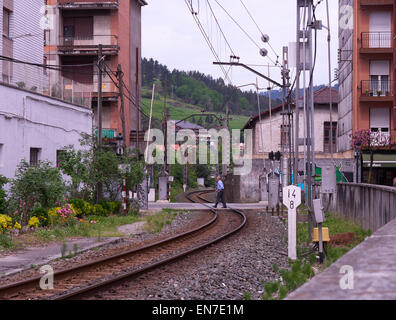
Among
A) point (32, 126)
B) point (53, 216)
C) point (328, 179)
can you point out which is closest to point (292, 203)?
point (328, 179)

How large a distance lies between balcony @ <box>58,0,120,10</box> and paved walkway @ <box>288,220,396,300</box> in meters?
49.6

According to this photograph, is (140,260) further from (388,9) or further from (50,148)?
(388,9)

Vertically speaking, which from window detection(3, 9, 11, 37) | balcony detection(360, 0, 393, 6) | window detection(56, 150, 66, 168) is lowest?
window detection(56, 150, 66, 168)

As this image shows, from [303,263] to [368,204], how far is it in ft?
20.1

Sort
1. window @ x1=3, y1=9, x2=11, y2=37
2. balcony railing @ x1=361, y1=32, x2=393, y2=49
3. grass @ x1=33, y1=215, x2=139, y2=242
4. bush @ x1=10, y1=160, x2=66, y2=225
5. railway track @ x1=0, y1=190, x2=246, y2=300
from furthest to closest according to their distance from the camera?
balcony railing @ x1=361, y1=32, x2=393, y2=49
window @ x1=3, y1=9, x2=11, y2=37
bush @ x1=10, y1=160, x2=66, y2=225
grass @ x1=33, y1=215, x2=139, y2=242
railway track @ x1=0, y1=190, x2=246, y2=300

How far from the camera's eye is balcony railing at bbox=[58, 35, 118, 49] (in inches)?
2063

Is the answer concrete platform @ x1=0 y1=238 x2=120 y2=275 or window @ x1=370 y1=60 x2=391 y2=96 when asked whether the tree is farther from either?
window @ x1=370 y1=60 x2=391 y2=96

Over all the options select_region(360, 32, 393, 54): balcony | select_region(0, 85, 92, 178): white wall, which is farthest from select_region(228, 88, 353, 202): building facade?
select_region(0, 85, 92, 178): white wall

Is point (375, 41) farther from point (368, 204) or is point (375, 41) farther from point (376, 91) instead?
point (368, 204)

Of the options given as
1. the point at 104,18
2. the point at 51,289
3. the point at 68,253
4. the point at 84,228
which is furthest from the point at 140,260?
the point at 104,18

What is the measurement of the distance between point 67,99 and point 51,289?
20.5 m

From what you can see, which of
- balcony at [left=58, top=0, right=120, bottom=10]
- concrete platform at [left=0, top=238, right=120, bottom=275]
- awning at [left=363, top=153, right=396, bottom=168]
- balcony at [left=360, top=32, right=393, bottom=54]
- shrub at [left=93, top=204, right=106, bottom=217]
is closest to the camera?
concrete platform at [left=0, top=238, right=120, bottom=275]

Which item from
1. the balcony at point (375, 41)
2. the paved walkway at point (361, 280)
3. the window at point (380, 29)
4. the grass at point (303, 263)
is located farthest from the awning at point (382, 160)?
the paved walkway at point (361, 280)

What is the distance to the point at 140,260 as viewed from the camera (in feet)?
43.4
